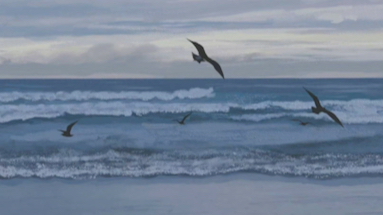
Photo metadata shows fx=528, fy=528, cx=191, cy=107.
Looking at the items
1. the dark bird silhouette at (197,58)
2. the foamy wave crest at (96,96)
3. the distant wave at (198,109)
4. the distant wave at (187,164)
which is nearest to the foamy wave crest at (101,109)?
the distant wave at (198,109)

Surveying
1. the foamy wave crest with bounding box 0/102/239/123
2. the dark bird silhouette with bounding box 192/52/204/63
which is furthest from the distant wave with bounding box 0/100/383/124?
the dark bird silhouette with bounding box 192/52/204/63

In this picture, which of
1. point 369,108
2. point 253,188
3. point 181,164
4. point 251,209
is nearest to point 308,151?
point 181,164

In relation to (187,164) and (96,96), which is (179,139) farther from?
(96,96)

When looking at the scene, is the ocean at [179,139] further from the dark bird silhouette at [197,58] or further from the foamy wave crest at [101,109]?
the dark bird silhouette at [197,58]

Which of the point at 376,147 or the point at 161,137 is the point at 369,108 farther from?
the point at 161,137

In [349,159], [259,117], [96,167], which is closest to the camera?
[96,167]

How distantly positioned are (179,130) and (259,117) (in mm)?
4217

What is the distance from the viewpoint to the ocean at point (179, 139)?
10.7 meters

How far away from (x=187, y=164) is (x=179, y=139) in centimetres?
430

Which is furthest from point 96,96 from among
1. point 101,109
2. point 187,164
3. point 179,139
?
point 187,164

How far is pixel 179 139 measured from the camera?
15.6 m

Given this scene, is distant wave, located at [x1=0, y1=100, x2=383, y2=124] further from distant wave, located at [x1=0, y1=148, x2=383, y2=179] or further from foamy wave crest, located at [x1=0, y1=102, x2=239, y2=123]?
distant wave, located at [x1=0, y1=148, x2=383, y2=179]

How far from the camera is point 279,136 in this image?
15.9 meters

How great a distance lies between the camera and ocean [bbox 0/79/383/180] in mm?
10719
